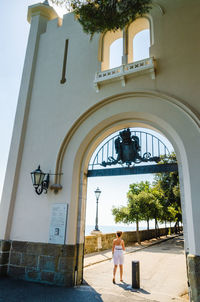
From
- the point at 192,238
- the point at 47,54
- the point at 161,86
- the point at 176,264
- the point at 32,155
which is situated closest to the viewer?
the point at 192,238

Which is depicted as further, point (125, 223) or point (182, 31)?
point (125, 223)

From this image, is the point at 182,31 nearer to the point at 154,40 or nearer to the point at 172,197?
the point at 154,40

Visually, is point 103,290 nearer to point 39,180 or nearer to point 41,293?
point 41,293

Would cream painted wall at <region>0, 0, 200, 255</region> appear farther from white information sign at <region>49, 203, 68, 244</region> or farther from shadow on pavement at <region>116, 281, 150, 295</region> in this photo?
shadow on pavement at <region>116, 281, 150, 295</region>

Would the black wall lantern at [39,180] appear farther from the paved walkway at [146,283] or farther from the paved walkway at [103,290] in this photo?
the paved walkway at [146,283]

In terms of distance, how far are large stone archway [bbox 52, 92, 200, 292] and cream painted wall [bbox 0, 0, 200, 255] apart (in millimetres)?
23

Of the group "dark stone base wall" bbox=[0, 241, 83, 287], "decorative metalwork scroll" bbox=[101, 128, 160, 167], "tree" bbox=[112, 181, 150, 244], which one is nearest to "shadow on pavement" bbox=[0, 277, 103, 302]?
"dark stone base wall" bbox=[0, 241, 83, 287]

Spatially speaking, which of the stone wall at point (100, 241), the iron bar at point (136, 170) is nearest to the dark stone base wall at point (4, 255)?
the iron bar at point (136, 170)

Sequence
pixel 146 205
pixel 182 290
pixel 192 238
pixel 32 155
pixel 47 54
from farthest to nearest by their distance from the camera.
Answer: pixel 146 205
pixel 47 54
pixel 32 155
pixel 182 290
pixel 192 238

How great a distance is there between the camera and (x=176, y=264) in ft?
29.6

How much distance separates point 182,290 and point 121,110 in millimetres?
5183

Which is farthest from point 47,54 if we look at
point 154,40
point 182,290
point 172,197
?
point 172,197

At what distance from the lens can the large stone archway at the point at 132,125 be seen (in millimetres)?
4883

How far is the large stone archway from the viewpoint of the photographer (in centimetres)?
488
